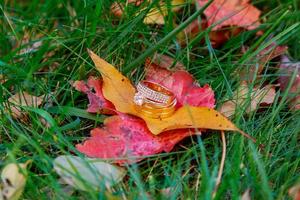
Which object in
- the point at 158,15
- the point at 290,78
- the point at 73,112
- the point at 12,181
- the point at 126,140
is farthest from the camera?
the point at 158,15

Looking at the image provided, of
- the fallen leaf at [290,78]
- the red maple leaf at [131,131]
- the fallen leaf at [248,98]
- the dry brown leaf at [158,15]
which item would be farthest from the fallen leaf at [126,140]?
the dry brown leaf at [158,15]

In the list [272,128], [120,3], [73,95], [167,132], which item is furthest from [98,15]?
[272,128]

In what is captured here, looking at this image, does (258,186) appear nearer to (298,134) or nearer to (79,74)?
(298,134)

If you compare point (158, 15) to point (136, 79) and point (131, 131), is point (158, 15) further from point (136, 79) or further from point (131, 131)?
point (131, 131)

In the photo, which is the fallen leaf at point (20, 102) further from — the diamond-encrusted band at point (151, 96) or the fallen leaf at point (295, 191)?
the fallen leaf at point (295, 191)

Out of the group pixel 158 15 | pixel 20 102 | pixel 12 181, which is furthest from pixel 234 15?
pixel 12 181

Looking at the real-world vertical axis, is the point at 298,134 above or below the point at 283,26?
below

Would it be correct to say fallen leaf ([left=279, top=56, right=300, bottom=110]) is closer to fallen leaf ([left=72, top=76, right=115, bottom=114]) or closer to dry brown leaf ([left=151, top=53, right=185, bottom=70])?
dry brown leaf ([left=151, top=53, right=185, bottom=70])
